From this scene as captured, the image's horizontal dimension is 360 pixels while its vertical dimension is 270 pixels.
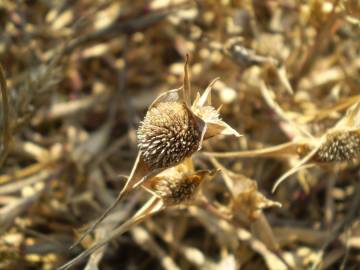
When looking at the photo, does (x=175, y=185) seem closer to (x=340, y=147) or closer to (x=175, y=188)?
(x=175, y=188)

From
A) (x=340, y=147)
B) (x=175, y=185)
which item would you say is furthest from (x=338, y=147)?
(x=175, y=185)

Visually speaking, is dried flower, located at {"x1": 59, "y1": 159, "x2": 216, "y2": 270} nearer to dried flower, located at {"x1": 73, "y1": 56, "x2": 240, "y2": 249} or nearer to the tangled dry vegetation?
the tangled dry vegetation

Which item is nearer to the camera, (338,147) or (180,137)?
(180,137)

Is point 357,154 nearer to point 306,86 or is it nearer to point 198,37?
point 306,86

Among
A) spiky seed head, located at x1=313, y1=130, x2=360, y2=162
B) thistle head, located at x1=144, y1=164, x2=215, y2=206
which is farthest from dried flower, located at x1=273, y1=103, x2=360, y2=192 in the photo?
thistle head, located at x1=144, y1=164, x2=215, y2=206

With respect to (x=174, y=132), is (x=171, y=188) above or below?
below

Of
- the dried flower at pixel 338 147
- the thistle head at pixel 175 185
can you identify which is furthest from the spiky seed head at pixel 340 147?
the thistle head at pixel 175 185

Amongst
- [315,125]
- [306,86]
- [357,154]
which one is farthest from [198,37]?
[357,154]

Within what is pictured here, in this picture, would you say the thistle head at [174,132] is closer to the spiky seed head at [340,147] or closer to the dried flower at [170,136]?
the dried flower at [170,136]
